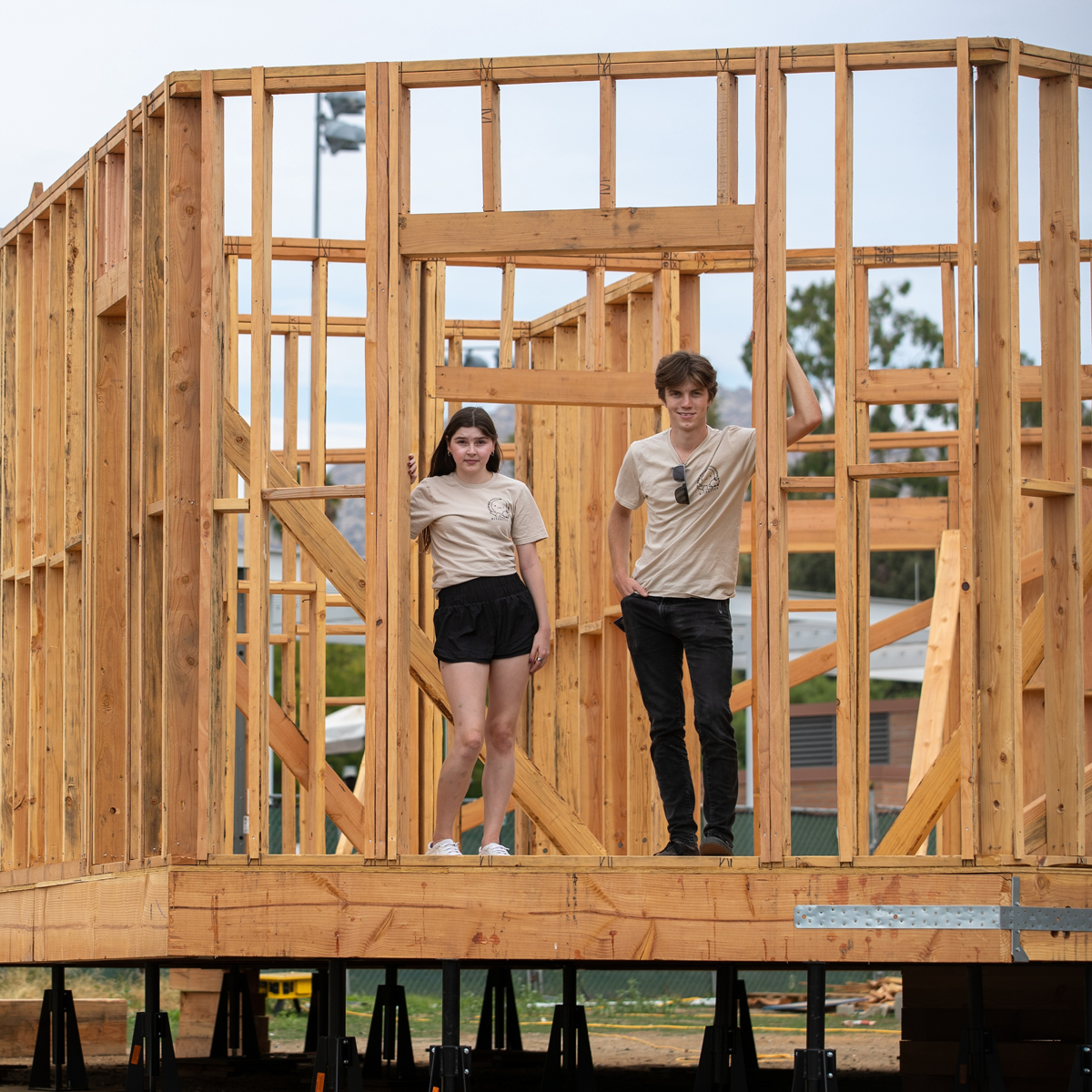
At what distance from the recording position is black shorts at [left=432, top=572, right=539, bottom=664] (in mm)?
6918

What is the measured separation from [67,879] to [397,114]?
3972mm

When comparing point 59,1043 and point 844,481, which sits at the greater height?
point 844,481

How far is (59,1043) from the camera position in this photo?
A: 9.78 metres

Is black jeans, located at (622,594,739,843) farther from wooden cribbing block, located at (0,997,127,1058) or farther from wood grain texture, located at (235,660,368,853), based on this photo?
wooden cribbing block, located at (0,997,127,1058)

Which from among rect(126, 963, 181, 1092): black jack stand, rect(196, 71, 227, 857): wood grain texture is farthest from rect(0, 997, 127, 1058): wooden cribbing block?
rect(196, 71, 227, 857): wood grain texture

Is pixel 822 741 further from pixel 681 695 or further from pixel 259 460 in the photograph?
pixel 259 460

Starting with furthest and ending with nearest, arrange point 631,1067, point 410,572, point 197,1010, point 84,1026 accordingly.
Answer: point 197,1010 → point 84,1026 → point 631,1067 → point 410,572

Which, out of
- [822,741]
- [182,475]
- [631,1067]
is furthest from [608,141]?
[822,741]

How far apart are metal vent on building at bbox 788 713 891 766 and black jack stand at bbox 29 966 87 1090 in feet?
94.4

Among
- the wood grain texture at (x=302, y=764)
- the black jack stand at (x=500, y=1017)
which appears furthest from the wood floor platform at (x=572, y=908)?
the black jack stand at (x=500, y=1017)

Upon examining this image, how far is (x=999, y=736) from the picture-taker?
6.51 m

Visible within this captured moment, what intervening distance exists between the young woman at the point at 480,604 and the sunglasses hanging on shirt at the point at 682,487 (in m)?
0.60

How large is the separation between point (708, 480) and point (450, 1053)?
8.30ft

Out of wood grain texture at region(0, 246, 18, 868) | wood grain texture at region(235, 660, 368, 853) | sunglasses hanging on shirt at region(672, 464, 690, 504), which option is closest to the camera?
sunglasses hanging on shirt at region(672, 464, 690, 504)
